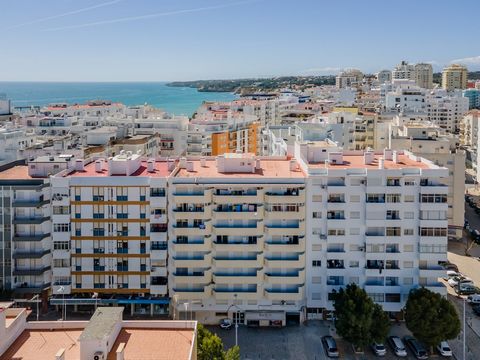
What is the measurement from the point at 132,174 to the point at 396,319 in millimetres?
23666

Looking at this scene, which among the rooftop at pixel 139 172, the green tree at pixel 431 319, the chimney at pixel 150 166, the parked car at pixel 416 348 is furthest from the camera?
the chimney at pixel 150 166

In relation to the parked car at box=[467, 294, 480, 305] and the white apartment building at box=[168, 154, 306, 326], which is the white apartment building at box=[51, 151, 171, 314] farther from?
the parked car at box=[467, 294, 480, 305]

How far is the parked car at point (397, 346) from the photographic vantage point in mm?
38719

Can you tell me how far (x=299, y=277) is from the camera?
140 ft

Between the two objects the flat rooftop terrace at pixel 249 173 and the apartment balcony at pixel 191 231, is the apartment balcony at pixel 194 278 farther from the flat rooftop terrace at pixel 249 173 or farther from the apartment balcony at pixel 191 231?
the flat rooftop terrace at pixel 249 173

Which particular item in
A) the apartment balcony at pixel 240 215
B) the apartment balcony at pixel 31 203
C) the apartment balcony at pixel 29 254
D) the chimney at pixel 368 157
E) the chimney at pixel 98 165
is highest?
the chimney at pixel 368 157

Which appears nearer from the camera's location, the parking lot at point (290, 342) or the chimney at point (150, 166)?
the parking lot at point (290, 342)

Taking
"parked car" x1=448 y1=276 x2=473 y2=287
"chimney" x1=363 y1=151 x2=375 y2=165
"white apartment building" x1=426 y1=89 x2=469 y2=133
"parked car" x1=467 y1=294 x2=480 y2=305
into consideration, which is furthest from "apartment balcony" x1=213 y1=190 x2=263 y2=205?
"white apartment building" x1=426 y1=89 x2=469 y2=133

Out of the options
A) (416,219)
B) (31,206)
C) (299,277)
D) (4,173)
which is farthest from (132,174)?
(416,219)

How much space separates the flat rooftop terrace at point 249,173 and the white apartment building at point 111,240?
3.57 metres

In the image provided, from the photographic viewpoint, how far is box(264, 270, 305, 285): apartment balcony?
42.6 metres

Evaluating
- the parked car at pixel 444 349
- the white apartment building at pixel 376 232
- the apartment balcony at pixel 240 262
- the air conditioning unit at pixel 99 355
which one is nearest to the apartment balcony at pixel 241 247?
the apartment balcony at pixel 240 262

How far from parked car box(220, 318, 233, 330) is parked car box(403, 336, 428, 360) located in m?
12.7

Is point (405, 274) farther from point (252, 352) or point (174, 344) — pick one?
point (174, 344)
